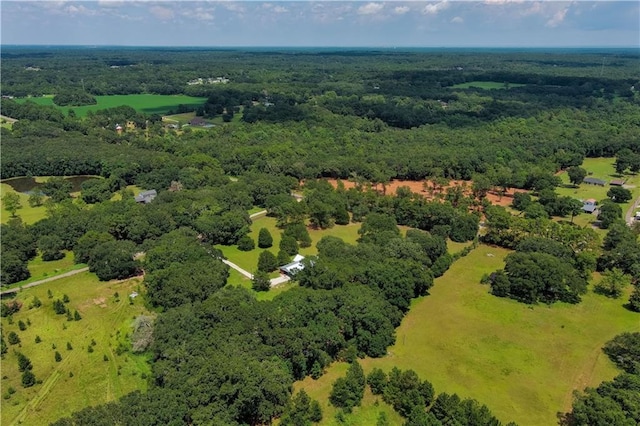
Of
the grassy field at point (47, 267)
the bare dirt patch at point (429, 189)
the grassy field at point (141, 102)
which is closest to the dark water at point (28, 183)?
the grassy field at point (47, 267)

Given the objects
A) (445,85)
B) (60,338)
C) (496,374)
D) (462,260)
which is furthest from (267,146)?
(445,85)

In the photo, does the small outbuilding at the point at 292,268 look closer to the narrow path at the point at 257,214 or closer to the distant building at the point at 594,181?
the narrow path at the point at 257,214

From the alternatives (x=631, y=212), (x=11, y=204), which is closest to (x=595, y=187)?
(x=631, y=212)

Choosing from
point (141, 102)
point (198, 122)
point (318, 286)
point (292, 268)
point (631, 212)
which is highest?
point (141, 102)

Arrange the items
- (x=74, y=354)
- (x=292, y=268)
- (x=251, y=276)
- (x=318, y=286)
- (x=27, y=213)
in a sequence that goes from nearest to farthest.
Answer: (x=74, y=354)
(x=318, y=286)
(x=292, y=268)
(x=251, y=276)
(x=27, y=213)

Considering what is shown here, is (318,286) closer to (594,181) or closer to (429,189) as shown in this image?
(429,189)

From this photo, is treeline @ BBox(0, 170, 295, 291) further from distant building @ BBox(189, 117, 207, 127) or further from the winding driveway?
distant building @ BBox(189, 117, 207, 127)

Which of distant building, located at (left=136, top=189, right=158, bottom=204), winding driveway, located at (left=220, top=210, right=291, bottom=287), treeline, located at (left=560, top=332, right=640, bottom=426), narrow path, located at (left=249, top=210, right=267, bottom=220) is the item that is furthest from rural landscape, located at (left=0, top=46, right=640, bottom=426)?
narrow path, located at (left=249, top=210, right=267, bottom=220)

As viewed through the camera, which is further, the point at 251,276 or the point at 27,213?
the point at 27,213
